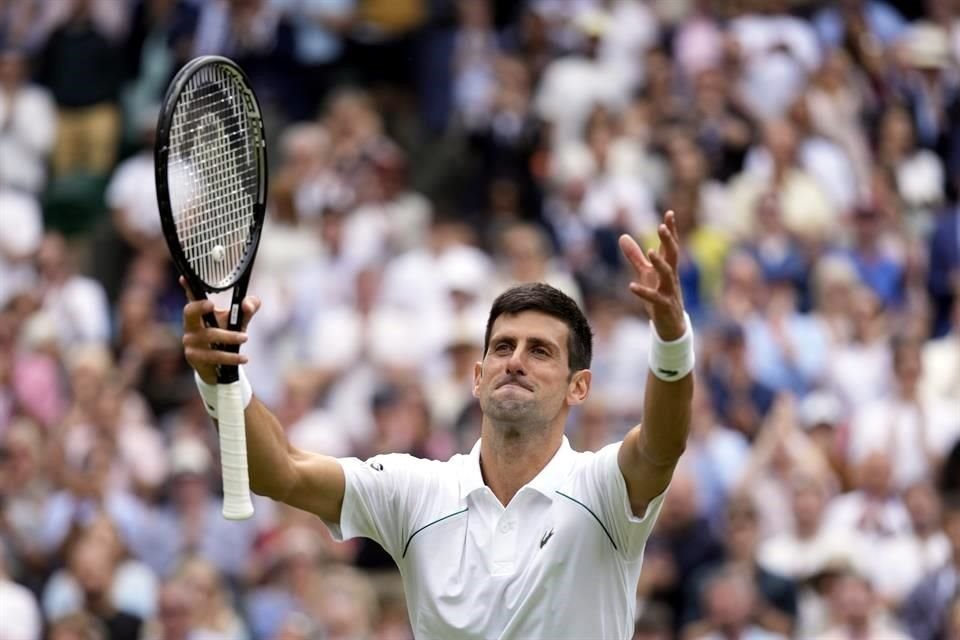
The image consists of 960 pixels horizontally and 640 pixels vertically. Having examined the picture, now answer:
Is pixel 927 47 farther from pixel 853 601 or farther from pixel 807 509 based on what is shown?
pixel 853 601

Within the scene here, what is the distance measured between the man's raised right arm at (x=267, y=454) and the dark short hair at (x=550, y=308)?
2.14 feet

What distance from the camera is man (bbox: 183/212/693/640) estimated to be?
634 centimetres

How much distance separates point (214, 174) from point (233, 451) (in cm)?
Result: 99

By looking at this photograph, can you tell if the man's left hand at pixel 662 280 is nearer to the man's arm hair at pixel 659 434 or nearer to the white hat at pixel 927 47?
the man's arm hair at pixel 659 434

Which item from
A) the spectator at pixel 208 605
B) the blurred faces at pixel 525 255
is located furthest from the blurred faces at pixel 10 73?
the spectator at pixel 208 605

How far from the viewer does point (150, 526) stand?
1269 centimetres

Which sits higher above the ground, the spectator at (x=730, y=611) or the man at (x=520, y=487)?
the man at (x=520, y=487)

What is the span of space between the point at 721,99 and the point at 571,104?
1.12m

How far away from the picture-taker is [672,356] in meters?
6.28

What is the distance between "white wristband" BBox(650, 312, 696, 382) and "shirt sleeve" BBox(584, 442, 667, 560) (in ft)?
1.26

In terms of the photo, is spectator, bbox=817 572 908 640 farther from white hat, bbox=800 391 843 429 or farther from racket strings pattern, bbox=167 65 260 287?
racket strings pattern, bbox=167 65 260 287

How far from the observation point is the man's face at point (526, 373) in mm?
6672

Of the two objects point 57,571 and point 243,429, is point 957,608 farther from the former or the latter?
point 243,429

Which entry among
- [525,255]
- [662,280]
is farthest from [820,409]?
[662,280]
